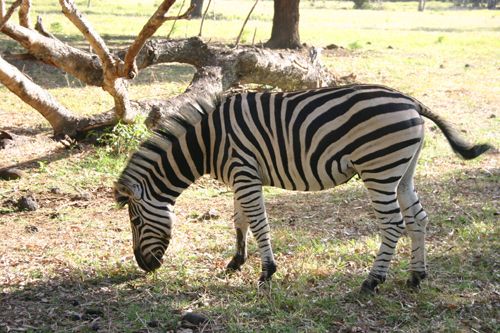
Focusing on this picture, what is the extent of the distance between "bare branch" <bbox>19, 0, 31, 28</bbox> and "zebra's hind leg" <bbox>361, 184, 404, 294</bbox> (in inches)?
263

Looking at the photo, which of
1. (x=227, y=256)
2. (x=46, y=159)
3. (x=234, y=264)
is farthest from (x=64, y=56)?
(x=234, y=264)

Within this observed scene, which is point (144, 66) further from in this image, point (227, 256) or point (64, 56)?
point (227, 256)

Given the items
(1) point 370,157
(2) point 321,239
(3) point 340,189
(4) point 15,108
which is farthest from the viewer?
(4) point 15,108

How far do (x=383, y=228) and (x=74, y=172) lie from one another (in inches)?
210

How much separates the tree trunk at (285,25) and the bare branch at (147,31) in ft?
33.3

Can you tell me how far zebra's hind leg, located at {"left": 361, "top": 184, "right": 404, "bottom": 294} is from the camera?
18.8 feet

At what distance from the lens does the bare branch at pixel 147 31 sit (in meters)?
7.87

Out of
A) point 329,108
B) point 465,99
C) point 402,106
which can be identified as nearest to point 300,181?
point 329,108

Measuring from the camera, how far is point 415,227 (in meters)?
6.03

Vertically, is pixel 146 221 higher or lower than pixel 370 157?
lower

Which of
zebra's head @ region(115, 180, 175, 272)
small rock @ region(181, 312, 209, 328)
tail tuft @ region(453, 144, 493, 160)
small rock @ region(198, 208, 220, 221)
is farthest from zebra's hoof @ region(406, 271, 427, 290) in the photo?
small rock @ region(198, 208, 220, 221)

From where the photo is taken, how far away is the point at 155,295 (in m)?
5.97

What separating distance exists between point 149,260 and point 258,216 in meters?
1.15

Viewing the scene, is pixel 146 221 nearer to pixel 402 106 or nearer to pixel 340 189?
pixel 402 106
